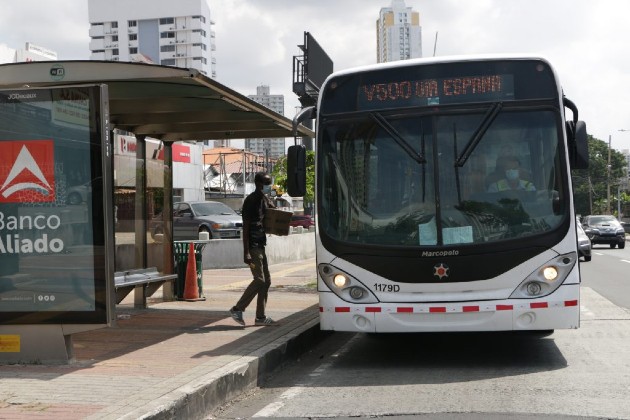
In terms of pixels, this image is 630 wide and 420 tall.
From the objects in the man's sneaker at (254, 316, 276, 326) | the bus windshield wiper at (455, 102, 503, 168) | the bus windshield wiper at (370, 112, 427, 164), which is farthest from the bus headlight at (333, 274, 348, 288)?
the man's sneaker at (254, 316, 276, 326)

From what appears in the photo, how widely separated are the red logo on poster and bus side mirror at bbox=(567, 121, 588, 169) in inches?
205

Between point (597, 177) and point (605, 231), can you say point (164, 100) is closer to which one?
Result: point (605, 231)

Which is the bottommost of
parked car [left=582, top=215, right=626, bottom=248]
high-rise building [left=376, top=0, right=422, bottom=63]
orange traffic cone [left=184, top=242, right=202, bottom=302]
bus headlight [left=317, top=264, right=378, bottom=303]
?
parked car [left=582, top=215, right=626, bottom=248]

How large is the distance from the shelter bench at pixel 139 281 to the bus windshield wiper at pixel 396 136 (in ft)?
13.6

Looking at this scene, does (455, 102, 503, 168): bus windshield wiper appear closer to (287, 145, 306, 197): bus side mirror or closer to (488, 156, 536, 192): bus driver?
(488, 156, 536, 192): bus driver

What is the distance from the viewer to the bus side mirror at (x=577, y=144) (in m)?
8.36

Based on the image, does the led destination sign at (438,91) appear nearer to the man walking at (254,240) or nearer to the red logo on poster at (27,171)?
the man walking at (254,240)

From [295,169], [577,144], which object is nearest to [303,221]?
[295,169]

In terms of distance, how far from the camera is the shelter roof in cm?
779

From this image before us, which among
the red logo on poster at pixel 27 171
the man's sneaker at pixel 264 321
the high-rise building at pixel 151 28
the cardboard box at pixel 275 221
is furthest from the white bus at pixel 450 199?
the high-rise building at pixel 151 28

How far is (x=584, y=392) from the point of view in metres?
6.76

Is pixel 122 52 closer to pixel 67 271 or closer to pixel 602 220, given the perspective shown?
pixel 602 220

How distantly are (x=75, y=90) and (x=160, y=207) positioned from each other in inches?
→ 215

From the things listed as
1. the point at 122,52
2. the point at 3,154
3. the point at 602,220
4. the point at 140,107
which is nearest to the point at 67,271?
the point at 3,154
